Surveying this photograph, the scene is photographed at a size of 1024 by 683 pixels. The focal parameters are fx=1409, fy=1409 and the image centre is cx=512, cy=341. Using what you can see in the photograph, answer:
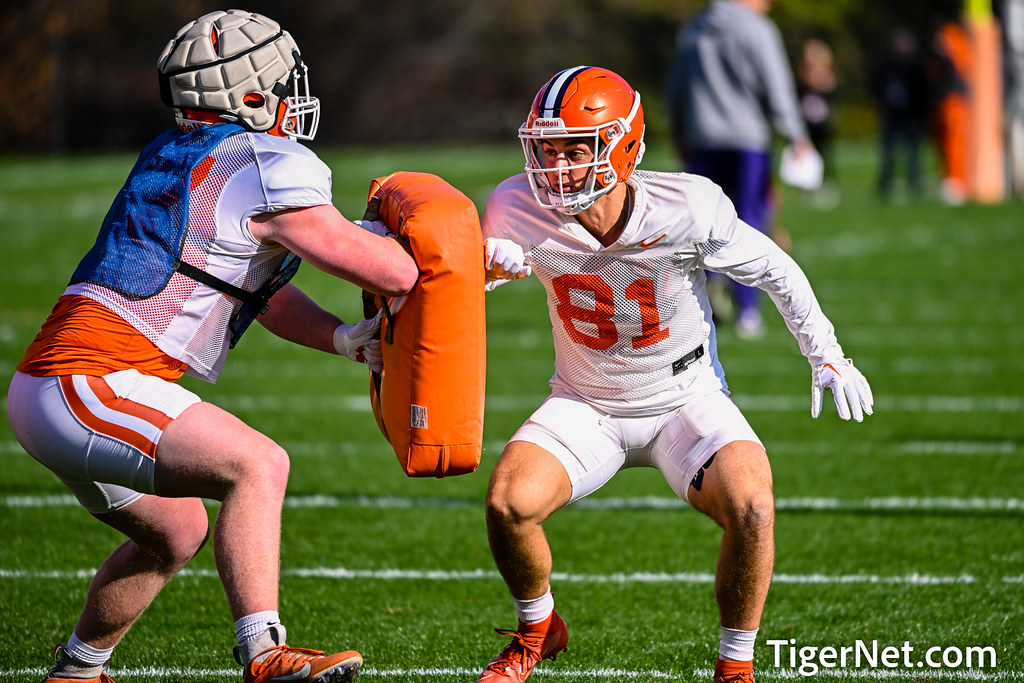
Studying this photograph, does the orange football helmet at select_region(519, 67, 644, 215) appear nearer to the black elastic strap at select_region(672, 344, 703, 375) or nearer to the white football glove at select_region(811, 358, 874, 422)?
the black elastic strap at select_region(672, 344, 703, 375)

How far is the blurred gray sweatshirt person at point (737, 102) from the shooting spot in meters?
9.71

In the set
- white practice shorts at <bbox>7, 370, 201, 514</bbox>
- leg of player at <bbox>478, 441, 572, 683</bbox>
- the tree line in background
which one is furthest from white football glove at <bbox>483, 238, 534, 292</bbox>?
the tree line in background

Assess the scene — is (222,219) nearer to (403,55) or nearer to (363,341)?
(363,341)

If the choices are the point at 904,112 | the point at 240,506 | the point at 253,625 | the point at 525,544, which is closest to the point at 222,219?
the point at 240,506

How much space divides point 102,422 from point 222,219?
1.86 ft

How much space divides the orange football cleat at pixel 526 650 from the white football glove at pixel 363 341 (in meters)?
0.87

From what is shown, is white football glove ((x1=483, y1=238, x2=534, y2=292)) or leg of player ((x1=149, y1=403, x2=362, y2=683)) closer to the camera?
leg of player ((x1=149, y1=403, x2=362, y2=683))

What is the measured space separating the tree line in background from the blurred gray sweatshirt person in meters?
19.4

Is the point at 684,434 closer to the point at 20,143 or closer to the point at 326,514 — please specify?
the point at 326,514

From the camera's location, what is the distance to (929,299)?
12.2m

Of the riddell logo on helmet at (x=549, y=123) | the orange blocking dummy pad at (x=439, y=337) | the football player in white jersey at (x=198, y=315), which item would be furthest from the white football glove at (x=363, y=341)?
the riddell logo on helmet at (x=549, y=123)

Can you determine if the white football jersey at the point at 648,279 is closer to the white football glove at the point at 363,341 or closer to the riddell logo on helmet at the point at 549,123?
the riddell logo on helmet at the point at 549,123

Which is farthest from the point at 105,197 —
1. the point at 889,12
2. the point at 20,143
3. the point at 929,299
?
the point at 889,12

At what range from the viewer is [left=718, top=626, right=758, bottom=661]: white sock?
3.84 meters
